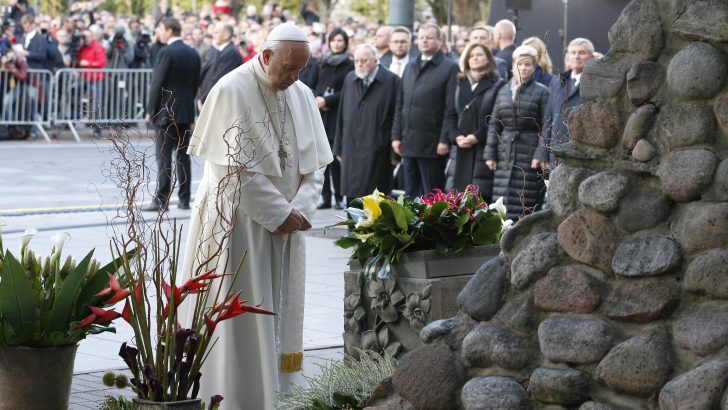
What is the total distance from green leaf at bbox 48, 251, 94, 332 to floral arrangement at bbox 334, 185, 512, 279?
153 centimetres

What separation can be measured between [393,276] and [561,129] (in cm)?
413

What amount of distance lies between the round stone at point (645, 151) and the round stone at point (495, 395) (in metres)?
0.91

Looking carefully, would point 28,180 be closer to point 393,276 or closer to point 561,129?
point 561,129

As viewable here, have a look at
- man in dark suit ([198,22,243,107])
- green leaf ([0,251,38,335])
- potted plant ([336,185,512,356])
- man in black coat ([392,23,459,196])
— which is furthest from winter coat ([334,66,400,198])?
green leaf ([0,251,38,335])

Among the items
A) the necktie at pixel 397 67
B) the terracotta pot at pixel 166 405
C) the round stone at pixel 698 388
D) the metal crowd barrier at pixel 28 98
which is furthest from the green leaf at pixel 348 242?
the metal crowd barrier at pixel 28 98

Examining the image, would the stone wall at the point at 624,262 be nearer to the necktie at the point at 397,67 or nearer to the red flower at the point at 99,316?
the red flower at the point at 99,316

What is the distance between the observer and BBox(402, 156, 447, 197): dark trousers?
1289 centimetres

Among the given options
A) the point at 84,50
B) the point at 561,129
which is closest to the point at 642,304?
the point at 561,129

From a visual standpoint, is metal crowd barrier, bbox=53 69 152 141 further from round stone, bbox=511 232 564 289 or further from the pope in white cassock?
round stone, bbox=511 232 564 289

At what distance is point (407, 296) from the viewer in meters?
6.71

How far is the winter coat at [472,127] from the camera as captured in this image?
38.1ft

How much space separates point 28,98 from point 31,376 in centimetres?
1831

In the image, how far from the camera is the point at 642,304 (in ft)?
14.4

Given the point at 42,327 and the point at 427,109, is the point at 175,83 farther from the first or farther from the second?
the point at 42,327
